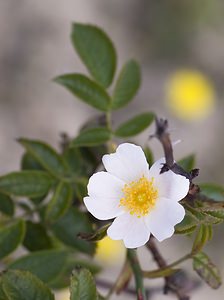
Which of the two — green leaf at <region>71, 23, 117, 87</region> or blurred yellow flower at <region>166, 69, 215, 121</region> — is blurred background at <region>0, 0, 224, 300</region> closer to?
blurred yellow flower at <region>166, 69, 215, 121</region>

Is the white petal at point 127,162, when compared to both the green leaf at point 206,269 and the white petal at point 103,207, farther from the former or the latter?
the green leaf at point 206,269

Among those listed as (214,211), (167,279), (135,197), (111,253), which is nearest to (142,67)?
(111,253)

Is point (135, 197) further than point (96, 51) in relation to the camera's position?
No

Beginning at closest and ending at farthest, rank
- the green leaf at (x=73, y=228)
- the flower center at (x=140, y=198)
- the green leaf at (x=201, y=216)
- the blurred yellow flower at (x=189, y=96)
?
the green leaf at (x=201, y=216), the flower center at (x=140, y=198), the green leaf at (x=73, y=228), the blurred yellow flower at (x=189, y=96)

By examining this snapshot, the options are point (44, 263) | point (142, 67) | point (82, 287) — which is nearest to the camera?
point (82, 287)

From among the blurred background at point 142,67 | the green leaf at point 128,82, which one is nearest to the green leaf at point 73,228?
the green leaf at point 128,82

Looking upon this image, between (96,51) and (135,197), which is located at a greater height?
(96,51)

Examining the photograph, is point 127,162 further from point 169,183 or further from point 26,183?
point 26,183
